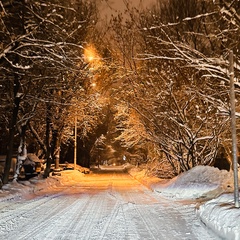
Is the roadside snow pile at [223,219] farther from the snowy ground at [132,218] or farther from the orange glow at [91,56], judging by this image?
the orange glow at [91,56]

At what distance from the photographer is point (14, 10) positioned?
14.6 m

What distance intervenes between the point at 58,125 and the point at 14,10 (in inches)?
568

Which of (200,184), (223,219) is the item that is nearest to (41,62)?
(200,184)

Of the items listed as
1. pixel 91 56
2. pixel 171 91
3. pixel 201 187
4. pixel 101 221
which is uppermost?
pixel 91 56

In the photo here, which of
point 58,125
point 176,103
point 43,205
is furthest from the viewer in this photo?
point 58,125

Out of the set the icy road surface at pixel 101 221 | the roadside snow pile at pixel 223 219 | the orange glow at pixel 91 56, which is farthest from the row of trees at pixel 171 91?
the roadside snow pile at pixel 223 219

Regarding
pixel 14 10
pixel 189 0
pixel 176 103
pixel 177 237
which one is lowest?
pixel 177 237

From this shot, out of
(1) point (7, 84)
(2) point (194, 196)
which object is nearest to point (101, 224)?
(2) point (194, 196)

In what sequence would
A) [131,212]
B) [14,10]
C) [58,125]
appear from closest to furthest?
[131,212], [14,10], [58,125]

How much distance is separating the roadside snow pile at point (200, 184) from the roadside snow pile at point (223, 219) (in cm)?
575

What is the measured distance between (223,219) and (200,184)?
8.59 m

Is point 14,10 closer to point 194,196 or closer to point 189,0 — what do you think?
point 189,0

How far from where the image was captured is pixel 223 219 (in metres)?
7.42

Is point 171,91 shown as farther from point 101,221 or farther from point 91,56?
point 101,221
